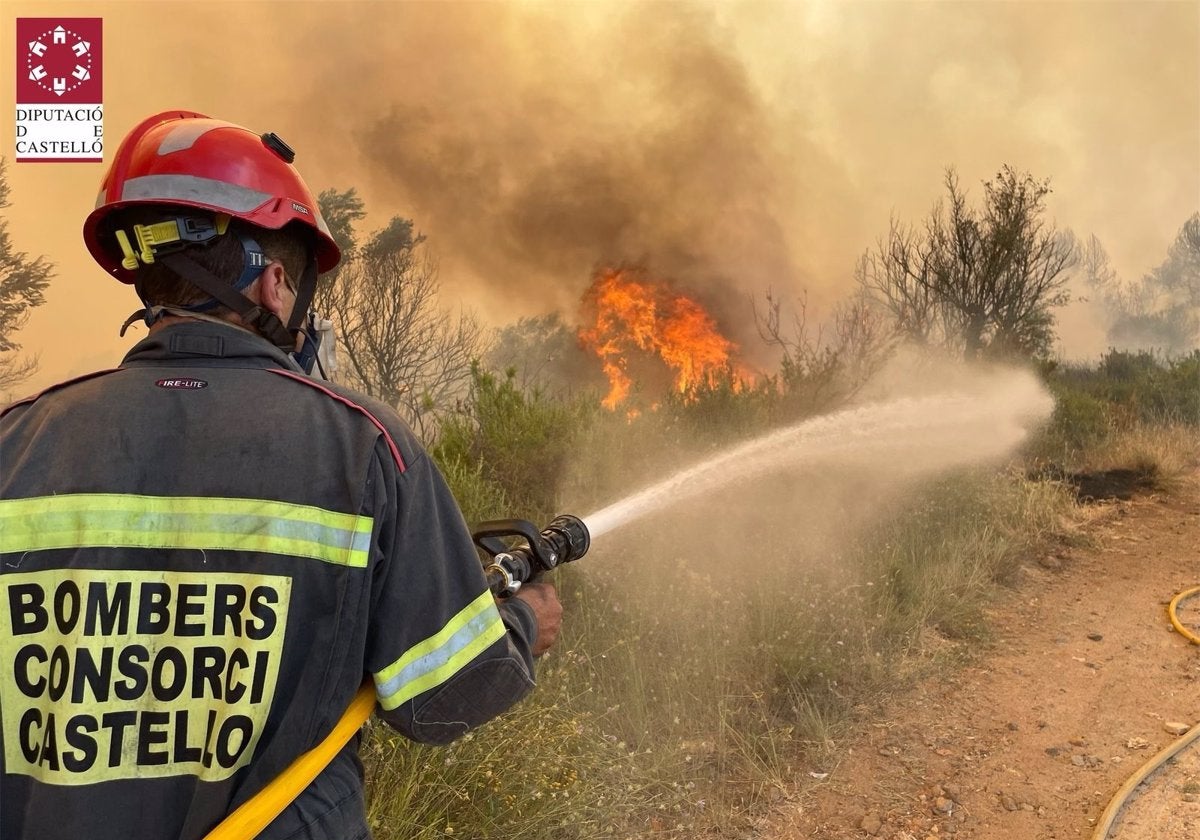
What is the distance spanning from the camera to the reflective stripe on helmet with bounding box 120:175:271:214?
4.85ft

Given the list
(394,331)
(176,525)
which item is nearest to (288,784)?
(176,525)

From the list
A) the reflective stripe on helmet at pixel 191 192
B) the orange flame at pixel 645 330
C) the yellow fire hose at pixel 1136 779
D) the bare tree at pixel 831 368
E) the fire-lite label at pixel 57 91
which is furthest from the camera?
the orange flame at pixel 645 330

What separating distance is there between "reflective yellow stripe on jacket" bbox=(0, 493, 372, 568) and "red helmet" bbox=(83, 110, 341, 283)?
580 millimetres

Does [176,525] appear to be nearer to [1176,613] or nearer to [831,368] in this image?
[1176,613]

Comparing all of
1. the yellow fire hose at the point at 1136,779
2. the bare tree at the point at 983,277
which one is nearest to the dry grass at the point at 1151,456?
the bare tree at the point at 983,277

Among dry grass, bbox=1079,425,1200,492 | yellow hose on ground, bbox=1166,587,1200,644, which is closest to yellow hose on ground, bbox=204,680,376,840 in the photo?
yellow hose on ground, bbox=1166,587,1200,644

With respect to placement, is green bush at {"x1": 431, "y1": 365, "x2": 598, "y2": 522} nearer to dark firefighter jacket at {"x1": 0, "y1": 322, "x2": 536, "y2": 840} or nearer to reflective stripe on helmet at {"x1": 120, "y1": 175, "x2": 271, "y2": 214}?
reflective stripe on helmet at {"x1": 120, "y1": 175, "x2": 271, "y2": 214}

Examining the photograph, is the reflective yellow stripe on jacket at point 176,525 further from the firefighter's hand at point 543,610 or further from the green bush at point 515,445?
the green bush at point 515,445

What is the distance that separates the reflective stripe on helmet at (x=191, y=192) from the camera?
1.48 m

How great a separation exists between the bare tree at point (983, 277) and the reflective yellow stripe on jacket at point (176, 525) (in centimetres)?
1146

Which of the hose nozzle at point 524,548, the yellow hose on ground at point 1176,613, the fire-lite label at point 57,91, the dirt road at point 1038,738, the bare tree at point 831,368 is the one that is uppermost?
the fire-lite label at point 57,91

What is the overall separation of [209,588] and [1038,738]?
14.0 feet

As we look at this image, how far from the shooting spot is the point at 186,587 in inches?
49.3

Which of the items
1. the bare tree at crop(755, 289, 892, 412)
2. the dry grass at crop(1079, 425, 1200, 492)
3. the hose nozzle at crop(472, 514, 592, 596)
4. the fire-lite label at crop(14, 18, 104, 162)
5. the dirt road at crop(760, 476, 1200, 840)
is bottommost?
the dirt road at crop(760, 476, 1200, 840)
